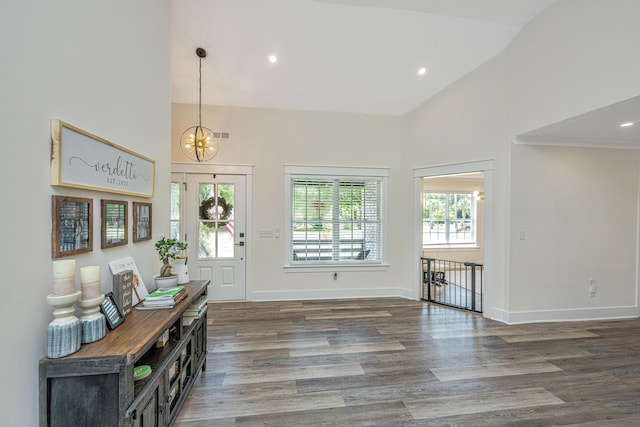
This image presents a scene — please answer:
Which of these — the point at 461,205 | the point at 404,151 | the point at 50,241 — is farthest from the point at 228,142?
the point at 461,205

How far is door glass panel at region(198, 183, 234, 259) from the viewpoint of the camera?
457cm

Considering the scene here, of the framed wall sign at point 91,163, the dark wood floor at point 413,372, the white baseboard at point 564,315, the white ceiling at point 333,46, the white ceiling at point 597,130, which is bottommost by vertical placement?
the dark wood floor at point 413,372

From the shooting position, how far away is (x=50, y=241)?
1281 mm

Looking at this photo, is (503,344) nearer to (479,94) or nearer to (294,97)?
(479,94)

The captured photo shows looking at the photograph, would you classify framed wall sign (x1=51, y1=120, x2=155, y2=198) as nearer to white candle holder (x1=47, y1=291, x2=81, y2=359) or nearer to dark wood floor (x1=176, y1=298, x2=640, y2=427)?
white candle holder (x1=47, y1=291, x2=81, y2=359)

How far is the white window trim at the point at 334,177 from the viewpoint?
472 cm

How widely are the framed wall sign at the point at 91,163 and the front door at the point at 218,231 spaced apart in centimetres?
252

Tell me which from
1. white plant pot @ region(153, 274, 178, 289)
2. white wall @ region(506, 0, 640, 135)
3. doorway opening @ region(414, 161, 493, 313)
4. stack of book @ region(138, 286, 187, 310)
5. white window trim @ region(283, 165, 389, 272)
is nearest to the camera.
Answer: stack of book @ region(138, 286, 187, 310)

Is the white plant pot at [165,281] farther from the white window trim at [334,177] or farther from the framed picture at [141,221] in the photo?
the white window trim at [334,177]

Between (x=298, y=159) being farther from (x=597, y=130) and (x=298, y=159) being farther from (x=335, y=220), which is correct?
(x=597, y=130)

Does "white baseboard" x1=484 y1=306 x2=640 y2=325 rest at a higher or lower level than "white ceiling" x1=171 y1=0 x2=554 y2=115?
lower

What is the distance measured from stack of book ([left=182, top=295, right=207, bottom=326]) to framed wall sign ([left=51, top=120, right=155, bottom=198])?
1.03m

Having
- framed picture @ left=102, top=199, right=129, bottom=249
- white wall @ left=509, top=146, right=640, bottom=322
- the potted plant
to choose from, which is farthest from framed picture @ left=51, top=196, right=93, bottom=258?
white wall @ left=509, top=146, right=640, bottom=322

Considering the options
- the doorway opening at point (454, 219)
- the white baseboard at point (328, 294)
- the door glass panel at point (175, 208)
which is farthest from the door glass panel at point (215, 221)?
the doorway opening at point (454, 219)
